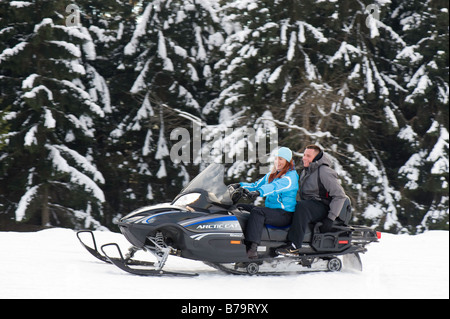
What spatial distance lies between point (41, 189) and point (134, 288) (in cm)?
793

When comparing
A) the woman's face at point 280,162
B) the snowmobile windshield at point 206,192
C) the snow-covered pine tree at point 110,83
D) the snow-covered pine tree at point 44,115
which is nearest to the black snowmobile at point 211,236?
the snowmobile windshield at point 206,192

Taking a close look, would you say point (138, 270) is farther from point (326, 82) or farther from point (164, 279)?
point (326, 82)

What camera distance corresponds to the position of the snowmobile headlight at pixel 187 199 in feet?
18.7

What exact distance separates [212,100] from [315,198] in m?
8.63

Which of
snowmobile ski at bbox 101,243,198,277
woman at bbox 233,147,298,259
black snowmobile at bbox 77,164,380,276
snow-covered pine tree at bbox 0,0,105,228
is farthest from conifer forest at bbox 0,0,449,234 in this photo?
snowmobile ski at bbox 101,243,198,277

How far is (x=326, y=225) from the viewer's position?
5.99m

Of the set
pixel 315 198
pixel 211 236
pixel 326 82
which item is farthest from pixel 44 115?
pixel 315 198

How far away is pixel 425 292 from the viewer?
548cm

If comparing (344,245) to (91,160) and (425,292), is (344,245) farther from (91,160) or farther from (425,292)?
(91,160)

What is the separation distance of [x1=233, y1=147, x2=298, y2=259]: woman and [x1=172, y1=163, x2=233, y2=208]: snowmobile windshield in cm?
32

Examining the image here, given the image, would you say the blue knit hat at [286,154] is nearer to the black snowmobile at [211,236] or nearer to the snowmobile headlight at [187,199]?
the black snowmobile at [211,236]

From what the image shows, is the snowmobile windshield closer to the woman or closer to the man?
the woman

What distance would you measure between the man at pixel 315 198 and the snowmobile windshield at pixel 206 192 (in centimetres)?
74

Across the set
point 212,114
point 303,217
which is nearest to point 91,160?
point 212,114
